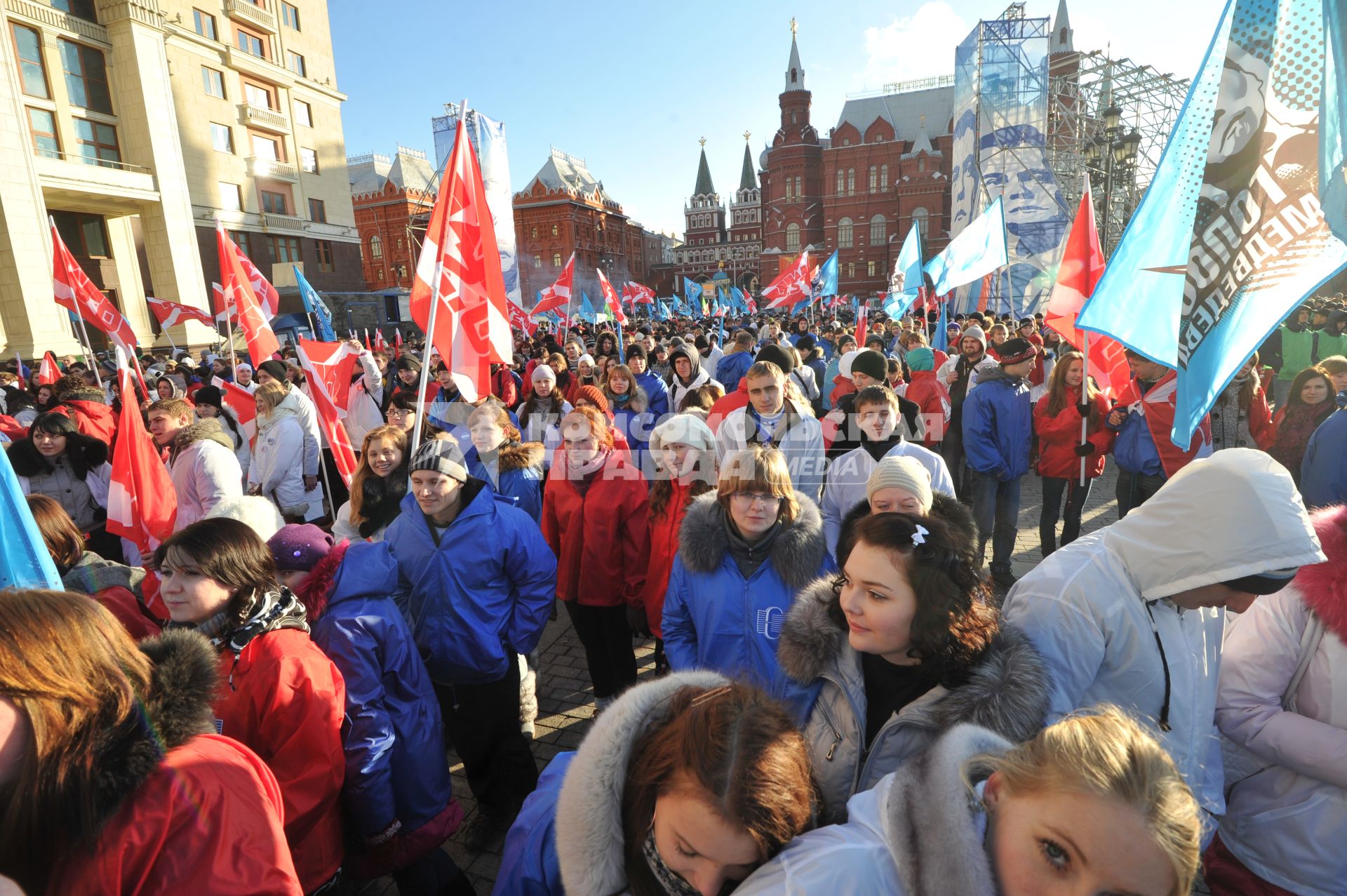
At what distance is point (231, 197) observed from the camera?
3136 centimetres

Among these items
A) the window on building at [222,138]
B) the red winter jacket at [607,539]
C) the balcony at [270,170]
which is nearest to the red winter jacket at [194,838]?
the red winter jacket at [607,539]

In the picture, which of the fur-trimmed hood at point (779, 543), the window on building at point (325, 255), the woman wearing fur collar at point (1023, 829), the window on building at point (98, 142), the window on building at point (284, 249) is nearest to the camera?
the woman wearing fur collar at point (1023, 829)

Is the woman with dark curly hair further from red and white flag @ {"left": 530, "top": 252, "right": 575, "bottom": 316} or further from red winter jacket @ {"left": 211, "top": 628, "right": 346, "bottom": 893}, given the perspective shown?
red and white flag @ {"left": 530, "top": 252, "right": 575, "bottom": 316}

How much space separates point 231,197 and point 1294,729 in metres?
40.7

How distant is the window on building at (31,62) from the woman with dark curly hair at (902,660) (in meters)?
34.9

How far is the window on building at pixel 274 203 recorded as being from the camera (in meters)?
32.9

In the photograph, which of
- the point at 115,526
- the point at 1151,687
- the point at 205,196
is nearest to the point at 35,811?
the point at 1151,687

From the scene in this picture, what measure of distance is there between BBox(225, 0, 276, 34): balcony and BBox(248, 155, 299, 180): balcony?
6782 millimetres

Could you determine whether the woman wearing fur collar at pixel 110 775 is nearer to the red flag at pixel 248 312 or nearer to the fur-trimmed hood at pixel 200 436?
the fur-trimmed hood at pixel 200 436

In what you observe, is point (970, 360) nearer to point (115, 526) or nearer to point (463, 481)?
point (463, 481)

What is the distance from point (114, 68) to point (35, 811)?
119ft

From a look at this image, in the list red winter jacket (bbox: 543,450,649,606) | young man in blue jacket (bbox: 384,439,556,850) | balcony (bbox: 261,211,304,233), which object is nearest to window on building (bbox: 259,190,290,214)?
balcony (bbox: 261,211,304,233)

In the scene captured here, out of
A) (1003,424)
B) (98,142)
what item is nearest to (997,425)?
(1003,424)

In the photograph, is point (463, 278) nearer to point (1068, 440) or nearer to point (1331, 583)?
point (1331, 583)
